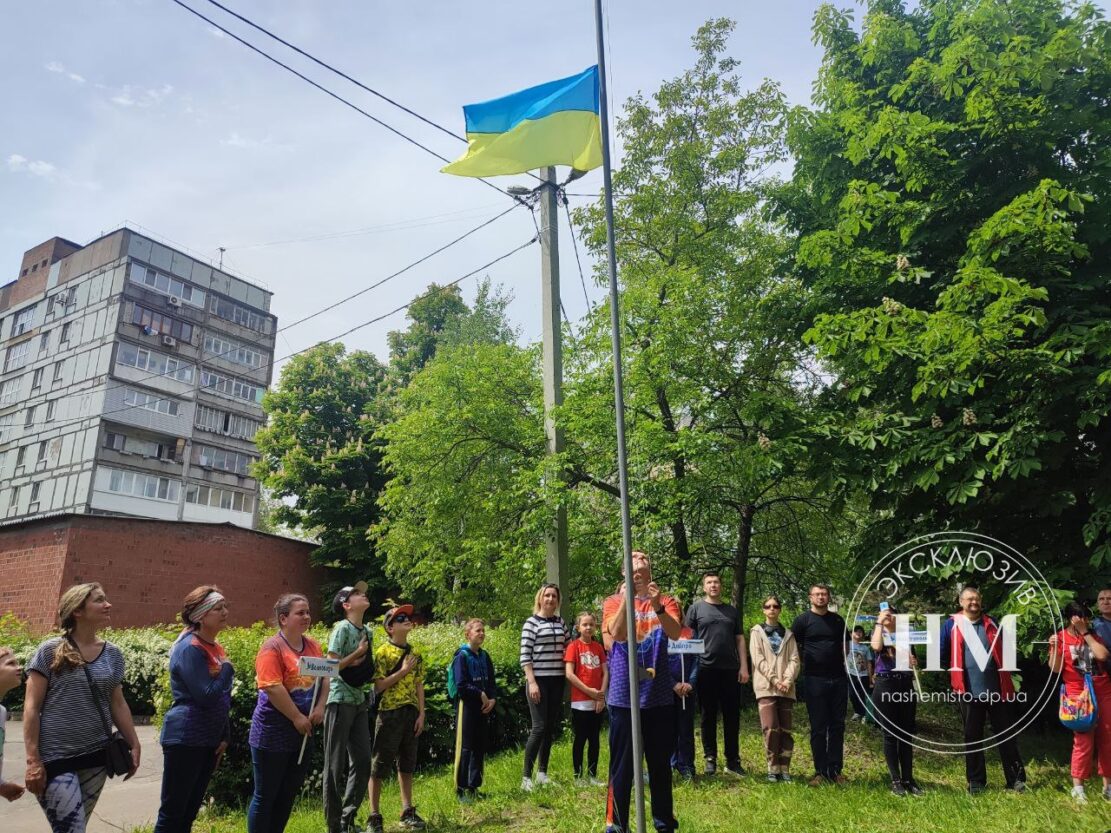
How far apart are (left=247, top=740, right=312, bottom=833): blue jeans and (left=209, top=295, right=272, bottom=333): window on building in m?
46.5

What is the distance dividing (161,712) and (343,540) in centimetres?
1982

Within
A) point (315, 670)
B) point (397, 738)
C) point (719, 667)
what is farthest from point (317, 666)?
point (719, 667)

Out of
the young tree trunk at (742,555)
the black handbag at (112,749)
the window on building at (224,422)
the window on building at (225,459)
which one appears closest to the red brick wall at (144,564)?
→ the young tree trunk at (742,555)

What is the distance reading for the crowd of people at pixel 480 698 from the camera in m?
4.26

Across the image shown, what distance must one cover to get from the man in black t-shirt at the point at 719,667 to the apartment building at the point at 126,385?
38197 mm

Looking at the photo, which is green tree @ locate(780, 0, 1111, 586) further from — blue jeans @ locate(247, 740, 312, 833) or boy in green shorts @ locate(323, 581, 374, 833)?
blue jeans @ locate(247, 740, 312, 833)

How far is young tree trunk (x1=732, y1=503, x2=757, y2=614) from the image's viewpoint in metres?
12.5

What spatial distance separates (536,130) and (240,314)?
45.6m

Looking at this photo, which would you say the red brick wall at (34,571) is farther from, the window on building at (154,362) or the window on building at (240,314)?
the window on building at (240,314)

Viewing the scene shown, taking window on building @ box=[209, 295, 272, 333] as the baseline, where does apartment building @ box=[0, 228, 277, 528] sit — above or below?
below

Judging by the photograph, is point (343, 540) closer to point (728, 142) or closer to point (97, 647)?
point (728, 142)

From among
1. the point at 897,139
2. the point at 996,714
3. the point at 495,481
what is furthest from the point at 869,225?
the point at 495,481

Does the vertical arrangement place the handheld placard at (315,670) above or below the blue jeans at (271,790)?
above

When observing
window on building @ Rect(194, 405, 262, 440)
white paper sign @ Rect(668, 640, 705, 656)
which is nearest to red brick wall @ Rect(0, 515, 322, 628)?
white paper sign @ Rect(668, 640, 705, 656)
